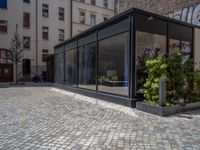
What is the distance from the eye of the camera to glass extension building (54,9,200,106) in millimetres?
8516

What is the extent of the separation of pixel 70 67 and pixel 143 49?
7.32 metres

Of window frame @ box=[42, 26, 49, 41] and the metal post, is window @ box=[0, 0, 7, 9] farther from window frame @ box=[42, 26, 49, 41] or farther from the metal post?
the metal post

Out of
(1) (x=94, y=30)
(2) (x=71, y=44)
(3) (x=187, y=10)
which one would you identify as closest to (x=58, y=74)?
(2) (x=71, y=44)

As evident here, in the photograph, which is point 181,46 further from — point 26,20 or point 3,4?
point 3,4

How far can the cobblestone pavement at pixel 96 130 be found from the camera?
449cm

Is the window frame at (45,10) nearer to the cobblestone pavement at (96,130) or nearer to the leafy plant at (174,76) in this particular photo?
the cobblestone pavement at (96,130)

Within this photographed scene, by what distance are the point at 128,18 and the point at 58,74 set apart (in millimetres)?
10701

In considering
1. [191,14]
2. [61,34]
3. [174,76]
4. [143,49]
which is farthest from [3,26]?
[174,76]

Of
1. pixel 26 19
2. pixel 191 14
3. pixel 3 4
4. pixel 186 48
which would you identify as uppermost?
pixel 3 4

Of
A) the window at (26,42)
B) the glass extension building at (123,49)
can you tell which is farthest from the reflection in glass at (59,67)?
the window at (26,42)

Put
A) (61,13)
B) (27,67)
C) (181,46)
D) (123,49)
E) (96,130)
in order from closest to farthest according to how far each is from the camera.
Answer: (96,130), (123,49), (181,46), (27,67), (61,13)

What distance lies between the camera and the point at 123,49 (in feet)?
31.1

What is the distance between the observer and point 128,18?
28.2 ft

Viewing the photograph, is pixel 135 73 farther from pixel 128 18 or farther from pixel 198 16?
pixel 198 16
